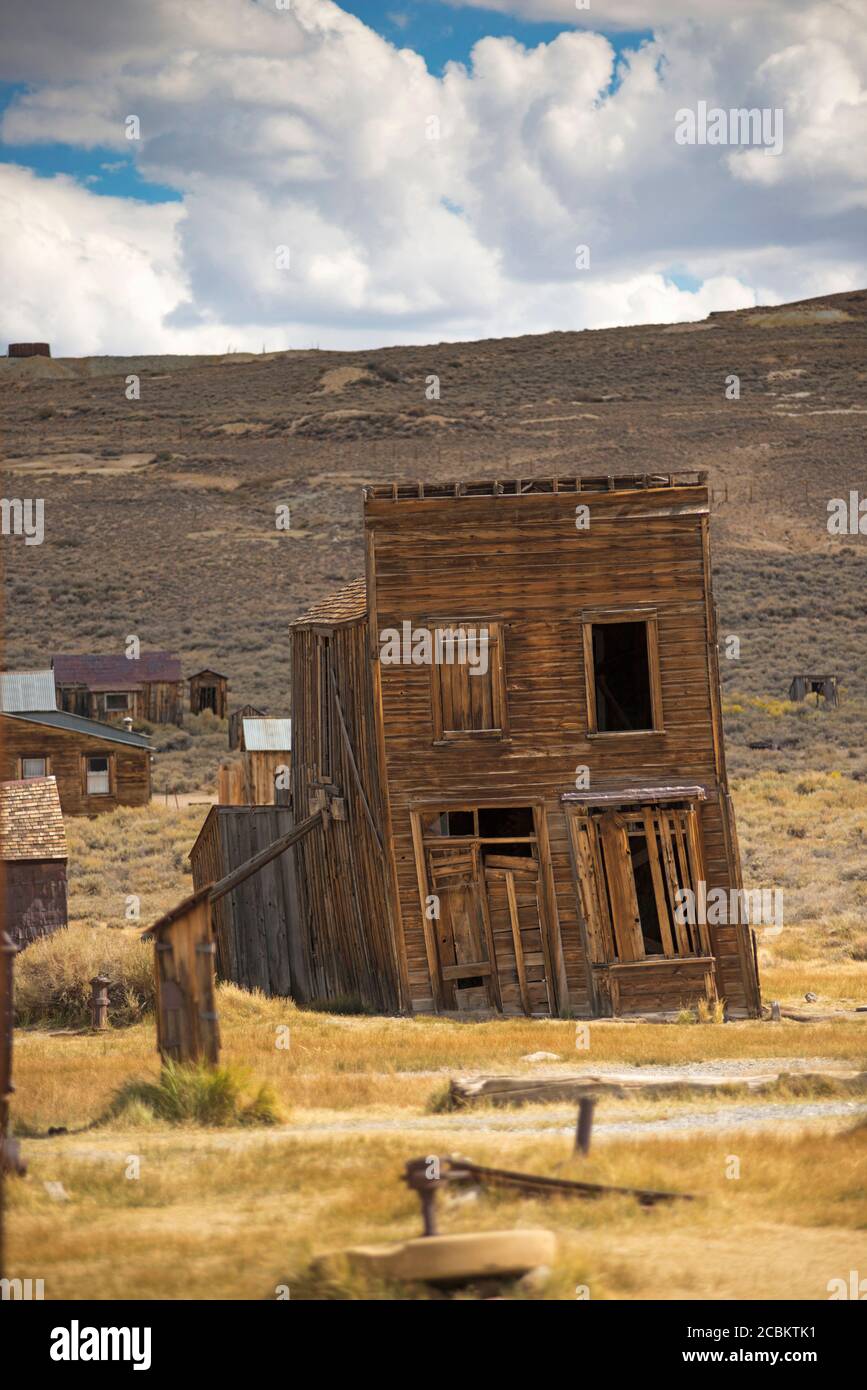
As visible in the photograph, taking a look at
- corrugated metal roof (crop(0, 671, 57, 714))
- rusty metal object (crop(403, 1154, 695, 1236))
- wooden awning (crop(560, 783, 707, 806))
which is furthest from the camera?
corrugated metal roof (crop(0, 671, 57, 714))

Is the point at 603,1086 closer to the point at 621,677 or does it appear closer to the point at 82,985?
the point at 82,985

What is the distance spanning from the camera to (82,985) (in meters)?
20.0

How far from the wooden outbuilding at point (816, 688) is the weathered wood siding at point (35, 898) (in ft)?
106

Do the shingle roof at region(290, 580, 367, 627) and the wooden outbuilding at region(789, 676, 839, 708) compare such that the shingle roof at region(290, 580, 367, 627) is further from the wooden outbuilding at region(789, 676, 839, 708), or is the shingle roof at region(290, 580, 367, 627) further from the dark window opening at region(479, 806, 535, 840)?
the wooden outbuilding at region(789, 676, 839, 708)

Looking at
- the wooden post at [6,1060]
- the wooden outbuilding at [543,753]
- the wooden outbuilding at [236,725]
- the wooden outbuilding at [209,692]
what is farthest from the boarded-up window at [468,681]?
the wooden outbuilding at [209,692]

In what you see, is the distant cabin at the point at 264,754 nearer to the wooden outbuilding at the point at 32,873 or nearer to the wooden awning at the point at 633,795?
the wooden outbuilding at the point at 32,873

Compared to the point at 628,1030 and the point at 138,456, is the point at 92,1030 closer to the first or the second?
the point at 628,1030

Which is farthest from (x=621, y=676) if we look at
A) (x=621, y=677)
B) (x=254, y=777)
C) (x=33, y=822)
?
(x=254, y=777)

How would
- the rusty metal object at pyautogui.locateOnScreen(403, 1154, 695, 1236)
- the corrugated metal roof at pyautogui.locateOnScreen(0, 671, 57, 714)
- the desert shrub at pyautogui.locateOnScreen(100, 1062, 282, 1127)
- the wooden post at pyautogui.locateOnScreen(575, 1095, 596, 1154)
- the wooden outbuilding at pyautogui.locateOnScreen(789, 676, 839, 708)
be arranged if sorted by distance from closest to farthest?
the rusty metal object at pyautogui.locateOnScreen(403, 1154, 695, 1236), the wooden post at pyautogui.locateOnScreen(575, 1095, 596, 1154), the desert shrub at pyautogui.locateOnScreen(100, 1062, 282, 1127), the corrugated metal roof at pyautogui.locateOnScreen(0, 671, 57, 714), the wooden outbuilding at pyautogui.locateOnScreen(789, 676, 839, 708)

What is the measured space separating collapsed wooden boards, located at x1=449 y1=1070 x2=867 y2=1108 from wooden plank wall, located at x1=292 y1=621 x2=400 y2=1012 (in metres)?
7.41

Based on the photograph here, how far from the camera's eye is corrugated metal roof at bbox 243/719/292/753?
4166 cm

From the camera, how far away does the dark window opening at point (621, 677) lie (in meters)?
24.2

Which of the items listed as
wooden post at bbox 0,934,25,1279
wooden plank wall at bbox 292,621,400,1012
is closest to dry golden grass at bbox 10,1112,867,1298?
wooden post at bbox 0,934,25,1279

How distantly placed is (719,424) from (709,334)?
22799 millimetres
